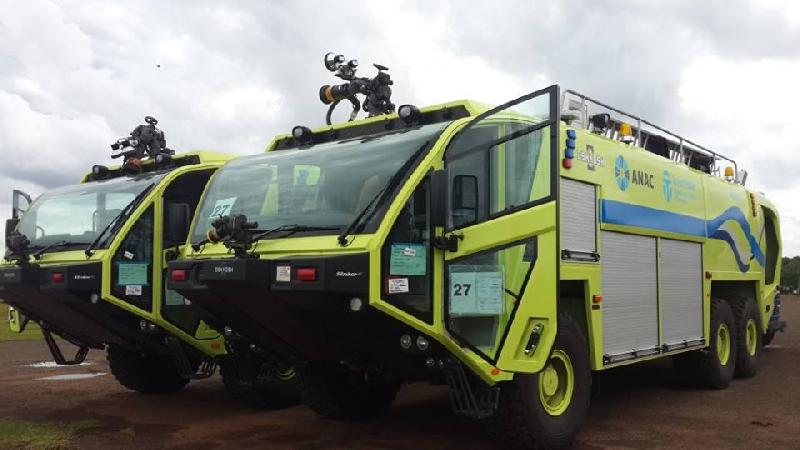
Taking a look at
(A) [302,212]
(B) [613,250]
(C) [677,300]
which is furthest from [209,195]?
(C) [677,300]

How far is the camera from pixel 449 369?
551 cm

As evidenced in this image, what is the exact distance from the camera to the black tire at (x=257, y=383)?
27.7ft

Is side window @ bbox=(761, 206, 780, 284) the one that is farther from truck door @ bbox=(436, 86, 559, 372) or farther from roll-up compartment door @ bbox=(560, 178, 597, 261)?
truck door @ bbox=(436, 86, 559, 372)

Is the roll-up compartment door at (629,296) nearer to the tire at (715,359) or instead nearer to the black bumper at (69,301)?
the tire at (715,359)

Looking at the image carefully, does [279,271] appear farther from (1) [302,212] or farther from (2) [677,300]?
(2) [677,300]

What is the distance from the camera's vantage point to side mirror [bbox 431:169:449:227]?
16.7 ft

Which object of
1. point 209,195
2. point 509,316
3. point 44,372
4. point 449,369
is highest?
point 209,195

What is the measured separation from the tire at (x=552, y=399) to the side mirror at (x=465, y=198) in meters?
1.26

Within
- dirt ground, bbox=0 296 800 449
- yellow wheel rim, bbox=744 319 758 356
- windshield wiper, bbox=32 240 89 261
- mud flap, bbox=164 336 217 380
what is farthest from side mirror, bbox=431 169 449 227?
yellow wheel rim, bbox=744 319 758 356

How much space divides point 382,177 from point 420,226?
1.54 ft

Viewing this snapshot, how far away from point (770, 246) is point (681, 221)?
16.3ft

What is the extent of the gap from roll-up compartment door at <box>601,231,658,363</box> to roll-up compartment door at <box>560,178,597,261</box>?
0.27 meters

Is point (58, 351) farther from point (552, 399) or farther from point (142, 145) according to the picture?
point (552, 399)

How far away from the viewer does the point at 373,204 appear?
17.4ft
